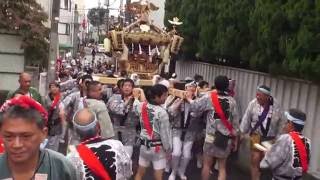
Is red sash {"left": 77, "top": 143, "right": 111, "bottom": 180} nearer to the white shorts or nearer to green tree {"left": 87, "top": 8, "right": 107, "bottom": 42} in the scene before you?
the white shorts

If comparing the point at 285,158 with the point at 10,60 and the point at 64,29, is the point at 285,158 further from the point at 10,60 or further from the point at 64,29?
the point at 64,29

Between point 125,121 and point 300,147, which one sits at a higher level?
point 300,147

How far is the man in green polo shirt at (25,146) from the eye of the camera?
119 inches

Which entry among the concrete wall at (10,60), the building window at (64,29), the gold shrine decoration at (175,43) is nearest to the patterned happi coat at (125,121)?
the gold shrine decoration at (175,43)

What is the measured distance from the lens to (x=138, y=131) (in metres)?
8.42

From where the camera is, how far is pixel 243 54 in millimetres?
10742

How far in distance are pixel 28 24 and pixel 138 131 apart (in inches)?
284

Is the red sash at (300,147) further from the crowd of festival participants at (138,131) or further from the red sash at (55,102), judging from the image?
the red sash at (55,102)

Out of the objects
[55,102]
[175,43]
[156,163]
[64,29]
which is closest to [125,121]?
[156,163]

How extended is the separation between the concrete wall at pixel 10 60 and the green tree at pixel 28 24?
9.0 inches

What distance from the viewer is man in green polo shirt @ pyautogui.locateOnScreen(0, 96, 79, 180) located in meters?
3.02

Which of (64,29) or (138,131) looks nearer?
(138,131)

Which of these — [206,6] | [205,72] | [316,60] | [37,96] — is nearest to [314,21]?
[316,60]

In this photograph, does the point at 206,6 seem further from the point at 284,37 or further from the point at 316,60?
the point at 316,60
